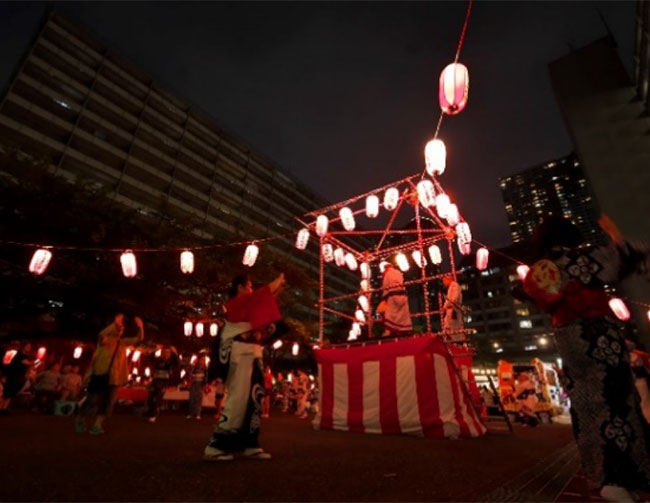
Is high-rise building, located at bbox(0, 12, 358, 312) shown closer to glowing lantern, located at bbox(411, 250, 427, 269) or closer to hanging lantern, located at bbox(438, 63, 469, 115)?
glowing lantern, located at bbox(411, 250, 427, 269)

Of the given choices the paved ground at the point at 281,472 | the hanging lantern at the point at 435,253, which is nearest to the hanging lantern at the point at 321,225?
the hanging lantern at the point at 435,253

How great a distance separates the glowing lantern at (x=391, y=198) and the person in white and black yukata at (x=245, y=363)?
21.2 ft

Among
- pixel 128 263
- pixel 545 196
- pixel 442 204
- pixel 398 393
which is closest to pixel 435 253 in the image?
pixel 442 204

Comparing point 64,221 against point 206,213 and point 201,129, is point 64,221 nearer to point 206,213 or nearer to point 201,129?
point 206,213

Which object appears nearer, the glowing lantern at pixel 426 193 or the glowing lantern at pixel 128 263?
the glowing lantern at pixel 426 193

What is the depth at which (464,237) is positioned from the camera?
9.37m

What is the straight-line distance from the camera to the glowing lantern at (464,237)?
30.7 feet

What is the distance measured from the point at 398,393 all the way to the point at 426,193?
4912mm

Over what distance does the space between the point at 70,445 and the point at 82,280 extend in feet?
30.5

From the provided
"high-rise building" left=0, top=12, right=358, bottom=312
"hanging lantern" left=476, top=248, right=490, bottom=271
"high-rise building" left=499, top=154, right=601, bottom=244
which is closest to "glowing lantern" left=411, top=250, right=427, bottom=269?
"hanging lantern" left=476, top=248, right=490, bottom=271

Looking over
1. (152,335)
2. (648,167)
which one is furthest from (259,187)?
(648,167)

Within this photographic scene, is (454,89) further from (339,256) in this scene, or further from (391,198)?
(339,256)

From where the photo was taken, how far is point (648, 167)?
23125 millimetres

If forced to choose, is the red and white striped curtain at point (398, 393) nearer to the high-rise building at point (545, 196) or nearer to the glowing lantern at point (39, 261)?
the glowing lantern at point (39, 261)
